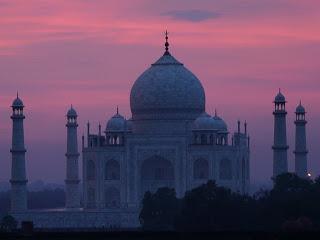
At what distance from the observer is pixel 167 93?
9575 centimetres

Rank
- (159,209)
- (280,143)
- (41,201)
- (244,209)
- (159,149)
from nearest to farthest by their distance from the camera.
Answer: (244,209) < (159,209) < (280,143) < (159,149) < (41,201)

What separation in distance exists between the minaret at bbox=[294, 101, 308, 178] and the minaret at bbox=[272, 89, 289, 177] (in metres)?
2.53

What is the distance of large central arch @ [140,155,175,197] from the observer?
9581cm

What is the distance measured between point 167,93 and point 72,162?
6401 millimetres

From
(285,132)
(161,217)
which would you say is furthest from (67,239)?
(285,132)

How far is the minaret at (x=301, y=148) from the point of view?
313ft

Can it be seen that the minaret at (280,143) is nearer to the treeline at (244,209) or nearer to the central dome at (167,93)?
the central dome at (167,93)

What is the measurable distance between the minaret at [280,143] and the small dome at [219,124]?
3.68 m

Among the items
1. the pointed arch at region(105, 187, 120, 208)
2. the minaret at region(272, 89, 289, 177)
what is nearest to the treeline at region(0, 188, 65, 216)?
the pointed arch at region(105, 187, 120, 208)

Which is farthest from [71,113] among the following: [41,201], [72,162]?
[41,201]

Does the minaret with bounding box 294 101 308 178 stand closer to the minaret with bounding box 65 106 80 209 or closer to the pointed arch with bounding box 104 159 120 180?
the pointed arch with bounding box 104 159 120 180

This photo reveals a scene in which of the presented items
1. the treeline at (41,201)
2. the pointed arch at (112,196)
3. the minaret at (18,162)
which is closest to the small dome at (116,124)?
the pointed arch at (112,196)

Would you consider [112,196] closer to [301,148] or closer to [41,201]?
[301,148]

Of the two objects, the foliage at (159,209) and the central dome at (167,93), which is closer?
the foliage at (159,209)
